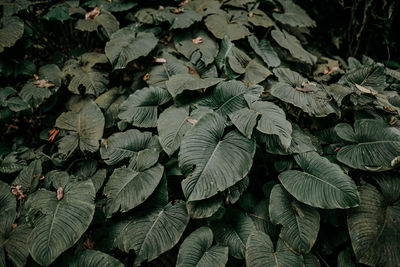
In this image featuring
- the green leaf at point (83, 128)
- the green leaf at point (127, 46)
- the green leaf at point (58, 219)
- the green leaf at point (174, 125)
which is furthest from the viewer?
the green leaf at point (127, 46)

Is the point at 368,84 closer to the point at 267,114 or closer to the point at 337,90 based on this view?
the point at 337,90

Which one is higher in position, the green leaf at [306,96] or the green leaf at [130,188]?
the green leaf at [306,96]

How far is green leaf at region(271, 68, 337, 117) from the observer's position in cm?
197

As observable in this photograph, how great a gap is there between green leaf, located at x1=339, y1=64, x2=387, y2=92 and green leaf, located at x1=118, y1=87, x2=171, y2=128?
165cm

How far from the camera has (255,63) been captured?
2.45 m

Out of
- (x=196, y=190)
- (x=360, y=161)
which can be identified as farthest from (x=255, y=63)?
(x=196, y=190)

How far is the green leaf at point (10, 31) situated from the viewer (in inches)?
95.0

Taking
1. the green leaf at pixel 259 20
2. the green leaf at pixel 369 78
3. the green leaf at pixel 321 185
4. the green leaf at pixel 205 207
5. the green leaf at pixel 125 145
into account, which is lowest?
the green leaf at pixel 205 207

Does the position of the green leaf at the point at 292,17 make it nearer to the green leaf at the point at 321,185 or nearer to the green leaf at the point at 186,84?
the green leaf at the point at 186,84

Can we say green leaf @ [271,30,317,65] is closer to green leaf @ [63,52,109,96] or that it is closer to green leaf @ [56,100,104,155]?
green leaf @ [63,52,109,96]

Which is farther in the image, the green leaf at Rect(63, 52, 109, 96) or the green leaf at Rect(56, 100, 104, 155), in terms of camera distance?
the green leaf at Rect(63, 52, 109, 96)

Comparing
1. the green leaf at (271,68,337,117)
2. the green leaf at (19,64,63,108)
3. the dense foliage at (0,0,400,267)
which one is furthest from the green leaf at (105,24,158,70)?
the green leaf at (271,68,337,117)

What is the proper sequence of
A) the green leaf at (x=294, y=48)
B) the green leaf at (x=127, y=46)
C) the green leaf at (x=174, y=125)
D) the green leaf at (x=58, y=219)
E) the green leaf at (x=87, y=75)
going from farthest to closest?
the green leaf at (x=294, y=48) → the green leaf at (x=87, y=75) → the green leaf at (x=127, y=46) → the green leaf at (x=174, y=125) → the green leaf at (x=58, y=219)

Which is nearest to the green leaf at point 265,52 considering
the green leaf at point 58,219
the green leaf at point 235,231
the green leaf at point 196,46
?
the green leaf at point 196,46
